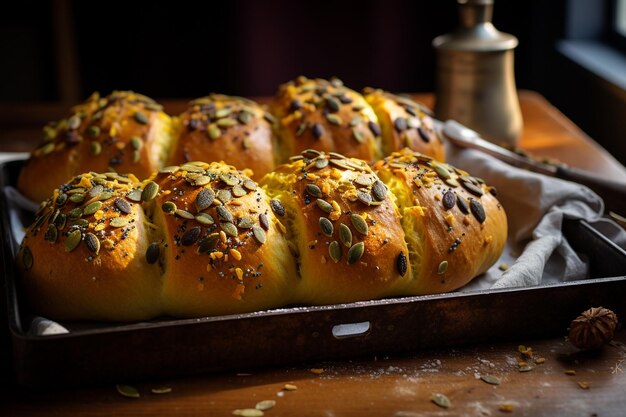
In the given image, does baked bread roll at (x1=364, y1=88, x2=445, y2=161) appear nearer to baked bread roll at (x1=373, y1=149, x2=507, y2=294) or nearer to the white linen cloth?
the white linen cloth

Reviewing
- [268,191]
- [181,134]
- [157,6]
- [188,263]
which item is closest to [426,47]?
[157,6]

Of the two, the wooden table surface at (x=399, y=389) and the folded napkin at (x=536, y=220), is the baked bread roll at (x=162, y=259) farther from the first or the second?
the folded napkin at (x=536, y=220)

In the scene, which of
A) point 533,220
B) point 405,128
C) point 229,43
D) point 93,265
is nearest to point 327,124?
point 405,128

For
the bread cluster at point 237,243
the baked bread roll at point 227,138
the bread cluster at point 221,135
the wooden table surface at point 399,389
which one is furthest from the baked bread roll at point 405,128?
the wooden table surface at point 399,389

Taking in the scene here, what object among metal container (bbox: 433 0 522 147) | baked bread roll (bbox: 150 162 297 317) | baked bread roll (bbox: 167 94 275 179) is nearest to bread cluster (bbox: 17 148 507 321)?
baked bread roll (bbox: 150 162 297 317)

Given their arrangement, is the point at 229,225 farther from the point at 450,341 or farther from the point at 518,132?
the point at 518,132
